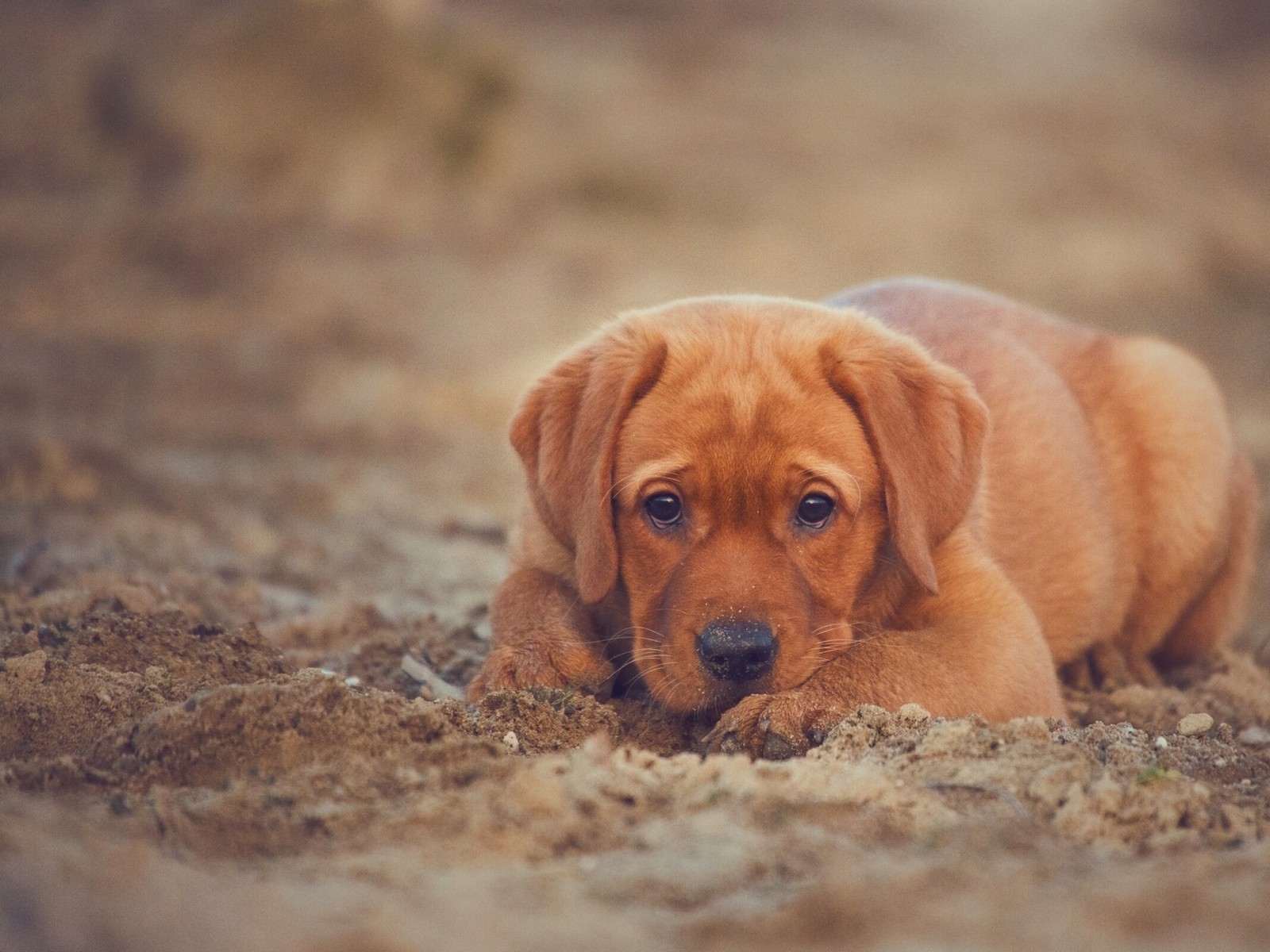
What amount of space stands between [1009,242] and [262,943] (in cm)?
1516

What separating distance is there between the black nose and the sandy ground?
1.00ft

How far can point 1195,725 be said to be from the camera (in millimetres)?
4414

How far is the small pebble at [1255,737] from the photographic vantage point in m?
4.46

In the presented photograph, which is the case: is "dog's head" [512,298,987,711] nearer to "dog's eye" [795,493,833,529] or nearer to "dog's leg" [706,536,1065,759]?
"dog's eye" [795,493,833,529]

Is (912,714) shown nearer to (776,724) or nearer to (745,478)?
(776,724)

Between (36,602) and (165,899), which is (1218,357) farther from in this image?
(165,899)

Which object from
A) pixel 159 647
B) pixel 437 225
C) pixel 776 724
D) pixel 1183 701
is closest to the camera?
pixel 776 724

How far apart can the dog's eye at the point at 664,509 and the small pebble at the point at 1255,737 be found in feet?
6.54

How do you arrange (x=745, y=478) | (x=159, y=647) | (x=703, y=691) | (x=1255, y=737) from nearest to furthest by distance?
(x=703, y=691), (x=745, y=478), (x=159, y=647), (x=1255, y=737)

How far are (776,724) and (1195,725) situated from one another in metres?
1.57

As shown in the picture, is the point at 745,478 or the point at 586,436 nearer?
the point at 745,478

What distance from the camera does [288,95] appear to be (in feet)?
52.3

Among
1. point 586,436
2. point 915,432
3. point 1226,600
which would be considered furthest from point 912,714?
point 1226,600

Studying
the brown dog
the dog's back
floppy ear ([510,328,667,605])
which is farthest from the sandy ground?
floppy ear ([510,328,667,605])
